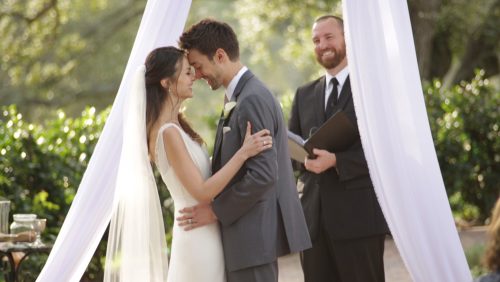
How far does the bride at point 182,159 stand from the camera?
4.36m

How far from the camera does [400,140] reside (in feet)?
15.4

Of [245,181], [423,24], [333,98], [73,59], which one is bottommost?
[245,181]

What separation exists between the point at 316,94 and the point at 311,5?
1028 centimetres

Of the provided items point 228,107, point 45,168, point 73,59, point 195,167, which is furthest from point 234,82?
point 73,59

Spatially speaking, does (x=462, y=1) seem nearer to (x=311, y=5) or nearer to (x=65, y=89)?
(x=311, y=5)

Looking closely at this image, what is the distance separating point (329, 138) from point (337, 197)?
331mm

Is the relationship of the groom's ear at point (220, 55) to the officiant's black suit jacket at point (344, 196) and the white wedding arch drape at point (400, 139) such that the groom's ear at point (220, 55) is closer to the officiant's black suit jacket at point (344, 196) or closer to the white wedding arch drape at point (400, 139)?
the white wedding arch drape at point (400, 139)

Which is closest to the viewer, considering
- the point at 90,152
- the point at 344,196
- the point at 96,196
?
the point at 96,196

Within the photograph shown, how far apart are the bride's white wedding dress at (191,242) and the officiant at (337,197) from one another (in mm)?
909

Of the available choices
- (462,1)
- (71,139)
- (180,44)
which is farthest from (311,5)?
(180,44)

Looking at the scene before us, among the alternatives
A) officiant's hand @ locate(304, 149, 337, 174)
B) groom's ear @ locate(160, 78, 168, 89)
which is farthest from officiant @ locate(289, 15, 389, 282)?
groom's ear @ locate(160, 78, 168, 89)

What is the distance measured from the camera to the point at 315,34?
5.42 metres

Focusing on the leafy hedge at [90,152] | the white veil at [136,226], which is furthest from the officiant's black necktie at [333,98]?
the leafy hedge at [90,152]

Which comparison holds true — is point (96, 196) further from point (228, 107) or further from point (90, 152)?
point (90, 152)
